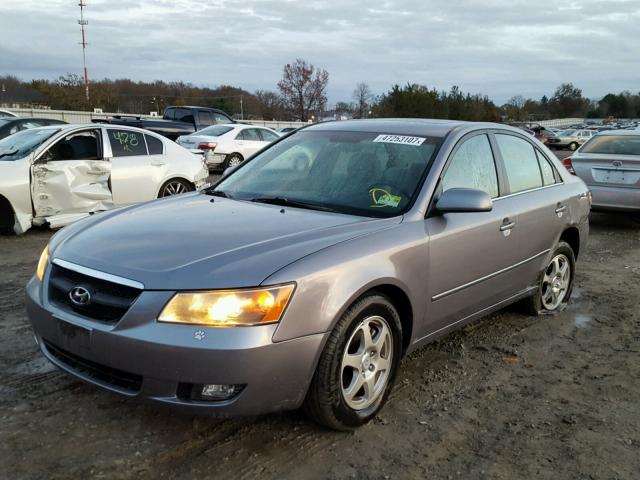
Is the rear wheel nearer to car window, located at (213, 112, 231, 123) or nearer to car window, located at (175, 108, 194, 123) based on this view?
car window, located at (175, 108, 194, 123)

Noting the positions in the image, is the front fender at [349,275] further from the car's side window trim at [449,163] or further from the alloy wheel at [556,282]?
the alloy wheel at [556,282]

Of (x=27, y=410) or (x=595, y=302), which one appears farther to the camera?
(x=595, y=302)

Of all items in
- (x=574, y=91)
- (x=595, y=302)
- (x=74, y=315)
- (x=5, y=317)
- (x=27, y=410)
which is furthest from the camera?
(x=574, y=91)

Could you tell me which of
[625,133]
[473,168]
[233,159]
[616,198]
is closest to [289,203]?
[473,168]

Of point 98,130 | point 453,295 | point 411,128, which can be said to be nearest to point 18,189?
point 98,130

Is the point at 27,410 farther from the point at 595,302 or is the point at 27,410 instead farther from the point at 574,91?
the point at 574,91

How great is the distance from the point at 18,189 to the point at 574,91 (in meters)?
117

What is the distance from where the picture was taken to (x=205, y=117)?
2047 centimetres

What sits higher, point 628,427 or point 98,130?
point 98,130

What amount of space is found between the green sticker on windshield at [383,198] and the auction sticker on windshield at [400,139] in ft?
1.61

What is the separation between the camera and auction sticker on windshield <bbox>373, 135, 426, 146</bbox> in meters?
3.97

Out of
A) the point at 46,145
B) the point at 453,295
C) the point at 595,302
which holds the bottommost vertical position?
the point at 595,302

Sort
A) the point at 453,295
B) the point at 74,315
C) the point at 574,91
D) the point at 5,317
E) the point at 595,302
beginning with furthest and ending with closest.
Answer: the point at 574,91 < the point at 595,302 < the point at 5,317 < the point at 453,295 < the point at 74,315

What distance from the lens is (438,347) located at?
439 cm
